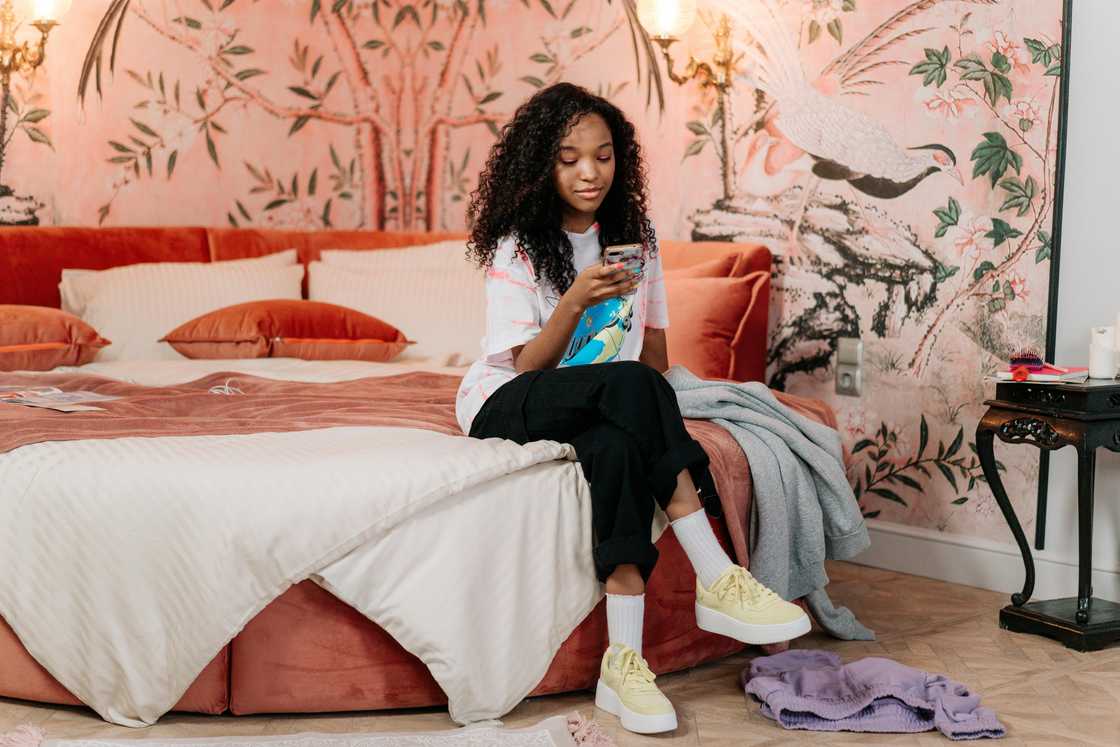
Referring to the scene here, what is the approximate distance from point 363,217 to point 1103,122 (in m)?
2.59

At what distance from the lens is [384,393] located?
2912 mm

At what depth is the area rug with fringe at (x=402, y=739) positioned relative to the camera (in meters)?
1.95

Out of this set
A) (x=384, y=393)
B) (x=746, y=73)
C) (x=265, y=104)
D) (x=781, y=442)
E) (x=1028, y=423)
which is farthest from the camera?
(x=265, y=104)

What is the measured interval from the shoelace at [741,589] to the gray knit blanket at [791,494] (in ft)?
1.07

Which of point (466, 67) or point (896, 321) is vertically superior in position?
point (466, 67)

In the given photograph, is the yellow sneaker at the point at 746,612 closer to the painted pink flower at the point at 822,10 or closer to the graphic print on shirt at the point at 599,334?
the graphic print on shirt at the point at 599,334

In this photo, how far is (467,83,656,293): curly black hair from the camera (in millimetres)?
2400

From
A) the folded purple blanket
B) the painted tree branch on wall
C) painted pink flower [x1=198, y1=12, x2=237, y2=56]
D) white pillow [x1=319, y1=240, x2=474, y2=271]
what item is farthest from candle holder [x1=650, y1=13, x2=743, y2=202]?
the folded purple blanket

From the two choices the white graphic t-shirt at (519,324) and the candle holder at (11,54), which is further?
the candle holder at (11,54)

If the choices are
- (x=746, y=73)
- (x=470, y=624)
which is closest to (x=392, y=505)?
(x=470, y=624)

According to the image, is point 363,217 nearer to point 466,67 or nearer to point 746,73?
point 466,67

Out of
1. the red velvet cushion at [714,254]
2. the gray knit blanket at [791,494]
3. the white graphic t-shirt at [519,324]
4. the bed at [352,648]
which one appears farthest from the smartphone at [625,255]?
the red velvet cushion at [714,254]

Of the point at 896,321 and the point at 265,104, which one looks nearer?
the point at 896,321

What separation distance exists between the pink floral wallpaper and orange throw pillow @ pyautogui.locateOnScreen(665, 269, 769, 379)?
40 centimetres
